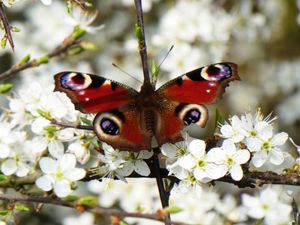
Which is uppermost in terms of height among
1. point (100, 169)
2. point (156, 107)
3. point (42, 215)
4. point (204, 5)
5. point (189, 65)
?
point (204, 5)

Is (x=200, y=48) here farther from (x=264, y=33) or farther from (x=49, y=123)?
(x=49, y=123)

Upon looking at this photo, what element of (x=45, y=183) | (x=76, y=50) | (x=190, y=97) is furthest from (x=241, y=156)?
(x=76, y=50)

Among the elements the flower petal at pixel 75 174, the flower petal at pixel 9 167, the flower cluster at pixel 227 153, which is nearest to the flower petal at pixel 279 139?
the flower cluster at pixel 227 153

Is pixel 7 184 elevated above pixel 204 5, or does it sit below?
below

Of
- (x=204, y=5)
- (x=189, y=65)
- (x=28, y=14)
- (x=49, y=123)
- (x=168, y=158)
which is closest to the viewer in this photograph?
(x=168, y=158)

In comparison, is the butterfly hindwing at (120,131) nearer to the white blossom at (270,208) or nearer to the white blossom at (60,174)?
the white blossom at (60,174)

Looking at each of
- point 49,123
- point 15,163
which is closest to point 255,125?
point 49,123

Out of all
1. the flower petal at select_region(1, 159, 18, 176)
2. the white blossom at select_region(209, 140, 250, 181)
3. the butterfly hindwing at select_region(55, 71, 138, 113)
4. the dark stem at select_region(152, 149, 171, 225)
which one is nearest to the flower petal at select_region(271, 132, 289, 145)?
the white blossom at select_region(209, 140, 250, 181)
